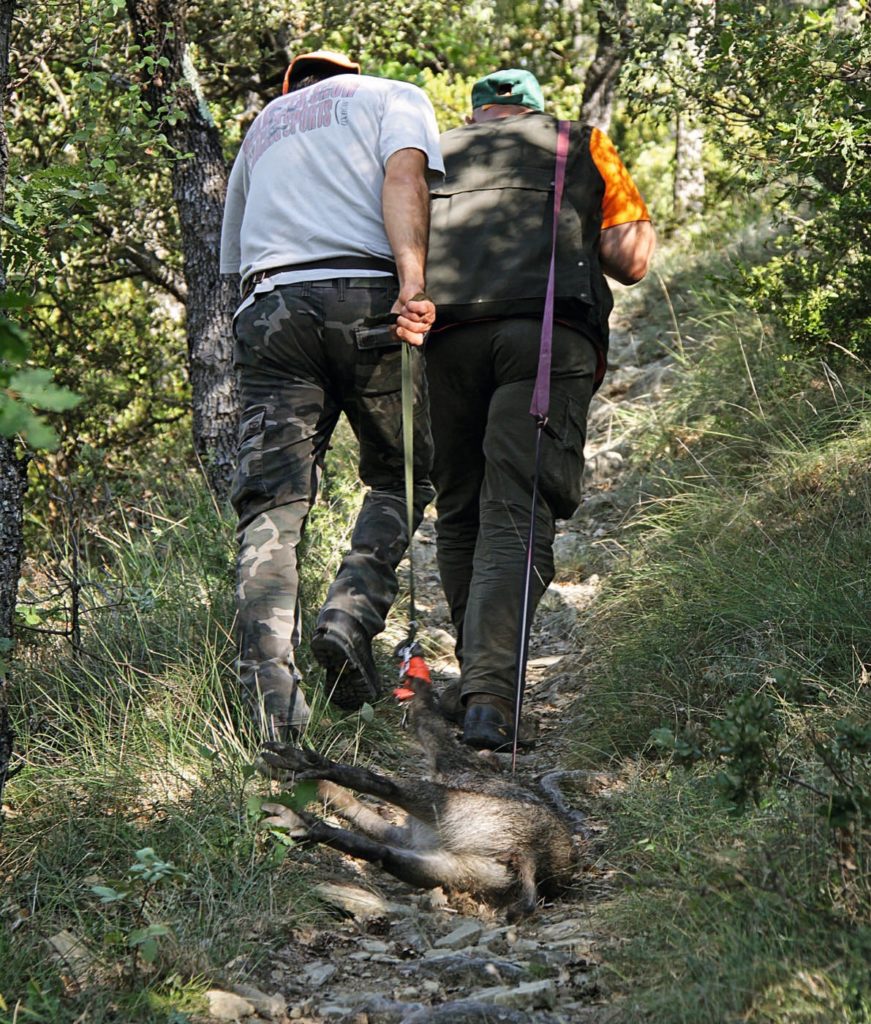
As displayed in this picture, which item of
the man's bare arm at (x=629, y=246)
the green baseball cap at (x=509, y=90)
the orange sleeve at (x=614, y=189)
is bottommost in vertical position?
the man's bare arm at (x=629, y=246)

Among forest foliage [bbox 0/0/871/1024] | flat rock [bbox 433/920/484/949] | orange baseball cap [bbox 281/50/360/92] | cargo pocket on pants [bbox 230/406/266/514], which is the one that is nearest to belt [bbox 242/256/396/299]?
cargo pocket on pants [bbox 230/406/266/514]

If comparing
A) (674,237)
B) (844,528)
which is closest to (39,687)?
(844,528)

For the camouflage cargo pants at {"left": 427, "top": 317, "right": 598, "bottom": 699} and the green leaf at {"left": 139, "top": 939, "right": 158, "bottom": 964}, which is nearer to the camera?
the green leaf at {"left": 139, "top": 939, "right": 158, "bottom": 964}

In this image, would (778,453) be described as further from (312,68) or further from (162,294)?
(162,294)

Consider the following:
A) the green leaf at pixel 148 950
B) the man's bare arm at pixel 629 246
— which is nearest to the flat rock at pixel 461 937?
the green leaf at pixel 148 950

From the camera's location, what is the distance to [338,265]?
3.85 m

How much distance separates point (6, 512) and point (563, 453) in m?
1.90

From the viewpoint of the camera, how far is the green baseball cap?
443cm

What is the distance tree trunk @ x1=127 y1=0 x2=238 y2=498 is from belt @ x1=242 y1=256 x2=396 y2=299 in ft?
8.26

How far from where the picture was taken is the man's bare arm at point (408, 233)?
376cm

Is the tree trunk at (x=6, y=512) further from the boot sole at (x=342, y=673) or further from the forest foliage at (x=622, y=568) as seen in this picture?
the boot sole at (x=342, y=673)

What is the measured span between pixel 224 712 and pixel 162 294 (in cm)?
596

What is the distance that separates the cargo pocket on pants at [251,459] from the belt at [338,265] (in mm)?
437

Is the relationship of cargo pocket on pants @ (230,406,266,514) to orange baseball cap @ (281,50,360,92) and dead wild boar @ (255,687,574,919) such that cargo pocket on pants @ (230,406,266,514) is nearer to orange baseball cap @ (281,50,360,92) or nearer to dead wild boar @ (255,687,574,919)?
dead wild boar @ (255,687,574,919)
